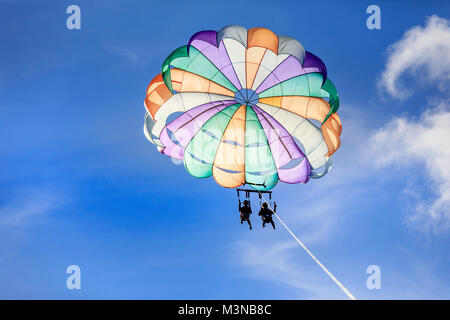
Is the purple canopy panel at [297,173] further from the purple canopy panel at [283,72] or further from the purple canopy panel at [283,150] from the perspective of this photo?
the purple canopy panel at [283,72]

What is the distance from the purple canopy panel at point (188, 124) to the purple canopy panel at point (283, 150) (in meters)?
1.45

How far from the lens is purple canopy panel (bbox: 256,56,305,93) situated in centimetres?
1328

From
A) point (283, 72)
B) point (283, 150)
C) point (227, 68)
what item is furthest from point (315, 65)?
point (283, 150)

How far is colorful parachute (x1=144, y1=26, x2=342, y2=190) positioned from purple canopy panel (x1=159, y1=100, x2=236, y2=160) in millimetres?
Result: 35

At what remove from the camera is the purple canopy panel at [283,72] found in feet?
43.6

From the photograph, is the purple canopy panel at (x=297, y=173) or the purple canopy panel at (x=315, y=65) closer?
the purple canopy panel at (x=315, y=65)

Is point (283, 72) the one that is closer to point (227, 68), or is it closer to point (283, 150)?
point (227, 68)

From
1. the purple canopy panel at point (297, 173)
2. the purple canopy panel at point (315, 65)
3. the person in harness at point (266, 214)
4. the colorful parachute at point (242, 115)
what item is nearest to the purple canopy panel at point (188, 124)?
the colorful parachute at point (242, 115)

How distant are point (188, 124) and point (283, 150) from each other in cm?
342

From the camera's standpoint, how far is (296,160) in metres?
14.0
